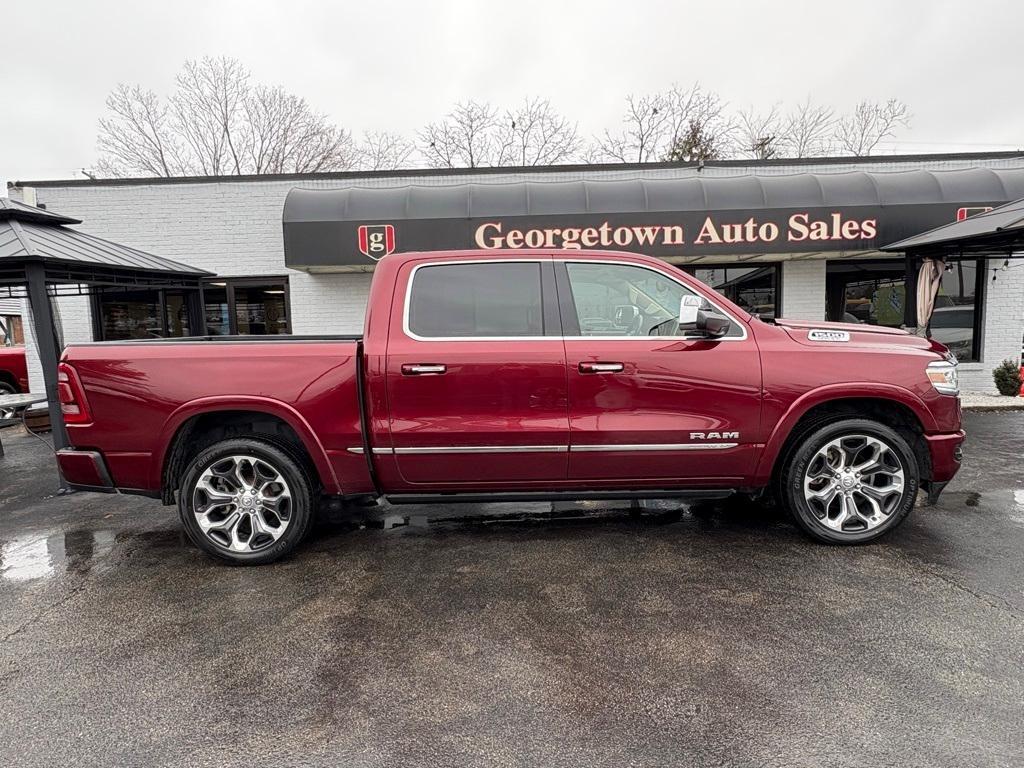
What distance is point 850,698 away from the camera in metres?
2.36

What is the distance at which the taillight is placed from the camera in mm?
3684

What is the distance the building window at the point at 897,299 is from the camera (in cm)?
1046

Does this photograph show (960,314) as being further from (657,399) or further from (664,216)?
(657,399)

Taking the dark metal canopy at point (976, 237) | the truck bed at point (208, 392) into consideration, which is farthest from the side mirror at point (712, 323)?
the dark metal canopy at point (976, 237)

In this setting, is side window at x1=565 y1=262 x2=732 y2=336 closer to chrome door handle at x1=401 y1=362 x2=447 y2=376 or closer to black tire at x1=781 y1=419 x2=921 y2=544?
chrome door handle at x1=401 y1=362 x2=447 y2=376

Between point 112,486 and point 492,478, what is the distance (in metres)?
2.50

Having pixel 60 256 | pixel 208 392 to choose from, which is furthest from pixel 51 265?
pixel 208 392

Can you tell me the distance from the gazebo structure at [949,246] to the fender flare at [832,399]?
4.63 metres

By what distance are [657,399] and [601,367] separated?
0.42 meters

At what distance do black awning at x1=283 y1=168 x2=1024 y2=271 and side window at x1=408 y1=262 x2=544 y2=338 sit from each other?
5.06 meters

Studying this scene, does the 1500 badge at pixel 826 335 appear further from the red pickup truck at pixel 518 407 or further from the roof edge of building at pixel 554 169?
the roof edge of building at pixel 554 169

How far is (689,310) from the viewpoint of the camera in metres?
3.49

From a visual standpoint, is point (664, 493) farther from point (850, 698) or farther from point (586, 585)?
point (850, 698)

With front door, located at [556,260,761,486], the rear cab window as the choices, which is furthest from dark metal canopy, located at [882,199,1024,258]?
the rear cab window
